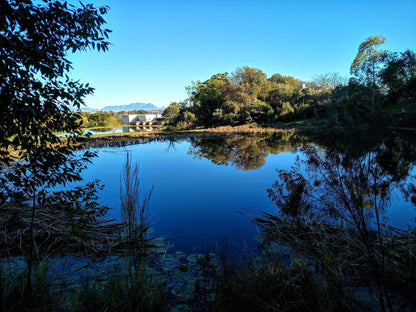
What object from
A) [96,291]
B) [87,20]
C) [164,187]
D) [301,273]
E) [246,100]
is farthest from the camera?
[246,100]

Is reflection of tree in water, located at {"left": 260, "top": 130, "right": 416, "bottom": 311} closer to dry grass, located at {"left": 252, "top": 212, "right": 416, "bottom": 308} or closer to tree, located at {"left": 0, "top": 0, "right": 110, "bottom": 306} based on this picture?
dry grass, located at {"left": 252, "top": 212, "right": 416, "bottom": 308}

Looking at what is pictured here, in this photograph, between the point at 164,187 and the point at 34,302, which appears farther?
the point at 164,187

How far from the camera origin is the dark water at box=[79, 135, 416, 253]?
5.05 meters

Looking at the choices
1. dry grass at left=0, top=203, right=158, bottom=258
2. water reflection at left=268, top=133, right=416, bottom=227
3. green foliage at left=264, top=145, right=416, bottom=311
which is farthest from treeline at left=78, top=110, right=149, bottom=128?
water reflection at left=268, top=133, right=416, bottom=227

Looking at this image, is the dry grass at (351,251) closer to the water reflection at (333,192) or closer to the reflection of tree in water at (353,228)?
Result: the reflection of tree in water at (353,228)

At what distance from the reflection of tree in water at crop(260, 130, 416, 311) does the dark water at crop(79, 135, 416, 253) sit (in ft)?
1.58

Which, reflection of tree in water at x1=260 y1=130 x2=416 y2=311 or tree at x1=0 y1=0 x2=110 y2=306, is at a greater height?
tree at x1=0 y1=0 x2=110 y2=306

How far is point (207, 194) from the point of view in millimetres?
7730

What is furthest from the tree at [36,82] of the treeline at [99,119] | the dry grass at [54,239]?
the dry grass at [54,239]

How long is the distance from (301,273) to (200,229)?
8.88 ft

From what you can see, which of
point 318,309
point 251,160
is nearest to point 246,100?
point 251,160

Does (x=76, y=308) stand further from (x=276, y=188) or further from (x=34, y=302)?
(x=276, y=188)

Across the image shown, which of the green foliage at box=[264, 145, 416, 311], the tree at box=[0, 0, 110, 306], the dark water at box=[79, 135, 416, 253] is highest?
the tree at box=[0, 0, 110, 306]

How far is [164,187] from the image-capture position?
869cm
